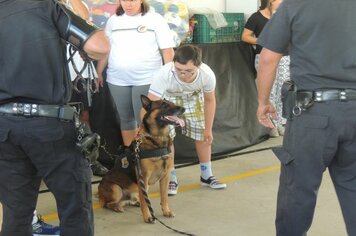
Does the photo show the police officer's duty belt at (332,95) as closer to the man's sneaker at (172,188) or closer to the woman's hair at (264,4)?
the man's sneaker at (172,188)

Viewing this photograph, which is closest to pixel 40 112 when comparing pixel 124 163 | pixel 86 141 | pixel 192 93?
pixel 86 141

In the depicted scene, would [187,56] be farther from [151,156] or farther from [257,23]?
[257,23]

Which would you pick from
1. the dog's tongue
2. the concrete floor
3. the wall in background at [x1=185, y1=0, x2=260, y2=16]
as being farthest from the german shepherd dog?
the wall in background at [x1=185, y1=0, x2=260, y2=16]

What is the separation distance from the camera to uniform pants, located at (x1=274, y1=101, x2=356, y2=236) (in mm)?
2480

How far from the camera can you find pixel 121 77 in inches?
173

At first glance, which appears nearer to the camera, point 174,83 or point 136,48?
point 174,83

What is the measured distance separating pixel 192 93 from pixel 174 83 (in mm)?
229

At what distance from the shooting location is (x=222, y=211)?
3932mm

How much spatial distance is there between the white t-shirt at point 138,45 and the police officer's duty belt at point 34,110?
215 centimetres

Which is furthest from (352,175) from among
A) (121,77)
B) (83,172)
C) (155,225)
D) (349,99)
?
(121,77)

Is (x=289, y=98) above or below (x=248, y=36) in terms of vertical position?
below

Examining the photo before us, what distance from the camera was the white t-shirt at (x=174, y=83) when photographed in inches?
156

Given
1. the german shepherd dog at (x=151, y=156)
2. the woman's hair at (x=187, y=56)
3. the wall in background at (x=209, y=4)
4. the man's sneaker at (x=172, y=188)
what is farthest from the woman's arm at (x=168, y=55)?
the wall in background at (x=209, y=4)

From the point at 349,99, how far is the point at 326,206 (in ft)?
5.73
